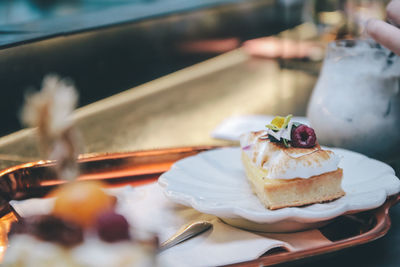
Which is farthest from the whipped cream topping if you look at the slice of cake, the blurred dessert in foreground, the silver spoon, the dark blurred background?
the dark blurred background

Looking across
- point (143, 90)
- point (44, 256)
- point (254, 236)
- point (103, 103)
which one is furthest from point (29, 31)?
point (44, 256)

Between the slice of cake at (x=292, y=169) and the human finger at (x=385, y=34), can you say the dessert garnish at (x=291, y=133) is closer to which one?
the slice of cake at (x=292, y=169)

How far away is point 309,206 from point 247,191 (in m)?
0.13

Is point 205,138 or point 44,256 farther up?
point 44,256

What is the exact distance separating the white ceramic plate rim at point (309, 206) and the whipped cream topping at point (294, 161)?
61mm

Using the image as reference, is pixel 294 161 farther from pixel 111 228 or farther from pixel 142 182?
pixel 111 228

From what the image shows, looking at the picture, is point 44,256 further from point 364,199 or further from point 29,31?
point 29,31

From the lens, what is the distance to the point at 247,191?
0.85 m

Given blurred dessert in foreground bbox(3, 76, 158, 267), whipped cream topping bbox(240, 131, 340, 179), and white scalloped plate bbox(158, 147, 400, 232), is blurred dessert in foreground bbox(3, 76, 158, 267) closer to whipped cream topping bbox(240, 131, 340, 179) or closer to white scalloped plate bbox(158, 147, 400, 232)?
white scalloped plate bbox(158, 147, 400, 232)

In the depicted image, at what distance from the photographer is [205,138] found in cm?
133

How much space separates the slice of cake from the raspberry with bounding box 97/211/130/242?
441 mm

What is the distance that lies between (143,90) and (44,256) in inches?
61.7

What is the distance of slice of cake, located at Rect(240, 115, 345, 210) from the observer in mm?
776

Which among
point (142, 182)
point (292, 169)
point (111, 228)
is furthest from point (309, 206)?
point (111, 228)
